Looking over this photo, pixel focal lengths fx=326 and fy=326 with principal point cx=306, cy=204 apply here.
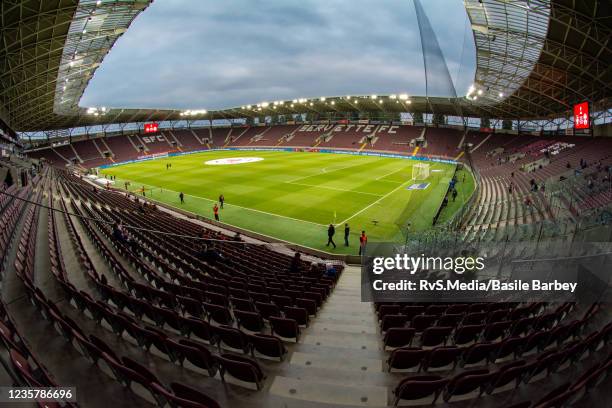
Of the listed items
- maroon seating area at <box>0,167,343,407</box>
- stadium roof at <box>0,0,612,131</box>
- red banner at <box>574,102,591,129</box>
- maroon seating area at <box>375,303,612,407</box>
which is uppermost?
stadium roof at <box>0,0,612,131</box>

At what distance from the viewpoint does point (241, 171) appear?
46.2 metres

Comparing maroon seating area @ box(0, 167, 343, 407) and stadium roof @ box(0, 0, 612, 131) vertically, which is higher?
stadium roof @ box(0, 0, 612, 131)

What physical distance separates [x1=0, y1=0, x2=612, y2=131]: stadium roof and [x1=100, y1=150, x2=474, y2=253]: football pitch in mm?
8350

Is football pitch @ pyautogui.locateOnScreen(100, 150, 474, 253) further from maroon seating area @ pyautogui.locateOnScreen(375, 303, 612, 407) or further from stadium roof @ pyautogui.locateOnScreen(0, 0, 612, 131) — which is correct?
maroon seating area @ pyautogui.locateOnScreen(375, 303, 612, 407)

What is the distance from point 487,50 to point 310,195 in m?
22.4

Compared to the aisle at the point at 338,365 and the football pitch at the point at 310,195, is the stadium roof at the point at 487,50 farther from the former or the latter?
the aisle at the point at 338,365

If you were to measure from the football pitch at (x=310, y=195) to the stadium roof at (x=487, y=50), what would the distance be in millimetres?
8350

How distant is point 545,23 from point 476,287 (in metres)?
24.7

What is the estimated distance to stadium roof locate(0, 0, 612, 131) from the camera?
20.5 m

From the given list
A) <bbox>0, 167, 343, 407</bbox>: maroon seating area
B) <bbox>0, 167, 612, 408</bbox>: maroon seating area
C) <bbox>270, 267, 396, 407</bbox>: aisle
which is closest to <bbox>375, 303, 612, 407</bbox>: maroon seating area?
<bbox>0, 167, 612, 408</bbox>: maroon seating area

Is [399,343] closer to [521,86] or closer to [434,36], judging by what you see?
[434,36]

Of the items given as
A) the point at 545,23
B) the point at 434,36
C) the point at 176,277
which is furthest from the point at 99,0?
the point at 545,23

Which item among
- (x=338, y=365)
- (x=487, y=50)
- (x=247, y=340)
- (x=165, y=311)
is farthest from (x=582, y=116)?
(x=165, y=311)

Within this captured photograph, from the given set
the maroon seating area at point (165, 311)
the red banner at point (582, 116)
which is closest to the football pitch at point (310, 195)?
the maroon seating area at point (165, 311)
